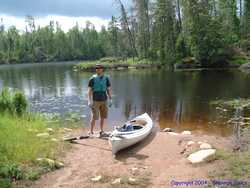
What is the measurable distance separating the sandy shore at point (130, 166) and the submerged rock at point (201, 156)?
16 centimetres

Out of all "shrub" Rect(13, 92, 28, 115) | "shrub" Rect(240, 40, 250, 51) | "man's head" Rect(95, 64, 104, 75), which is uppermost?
"shrub" Rect(240, 40, 250, 51)

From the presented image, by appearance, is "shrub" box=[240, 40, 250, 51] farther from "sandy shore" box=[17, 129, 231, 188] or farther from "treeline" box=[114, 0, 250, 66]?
"sandy shore" box=[17, 129, 231, 188]

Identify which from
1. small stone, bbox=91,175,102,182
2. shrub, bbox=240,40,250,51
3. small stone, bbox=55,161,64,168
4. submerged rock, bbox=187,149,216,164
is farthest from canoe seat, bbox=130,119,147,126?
shrub, bbox=240,40,250,51

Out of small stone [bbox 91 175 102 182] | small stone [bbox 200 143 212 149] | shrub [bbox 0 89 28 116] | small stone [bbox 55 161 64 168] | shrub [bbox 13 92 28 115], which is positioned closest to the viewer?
small stone [bbox 91 175 102 182]

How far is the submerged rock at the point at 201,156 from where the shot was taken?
305 inches

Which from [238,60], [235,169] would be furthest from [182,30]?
[235,169]

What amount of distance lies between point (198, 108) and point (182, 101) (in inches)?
118

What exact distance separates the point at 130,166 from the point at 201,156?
1.66 m

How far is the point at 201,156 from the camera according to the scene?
7895 mm

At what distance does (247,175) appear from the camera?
20.6 feet

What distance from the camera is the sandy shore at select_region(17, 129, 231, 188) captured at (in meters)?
6.77

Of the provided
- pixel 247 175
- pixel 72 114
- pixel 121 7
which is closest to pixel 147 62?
pixel 121 7

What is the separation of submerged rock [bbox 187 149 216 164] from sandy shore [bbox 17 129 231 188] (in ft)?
0.54

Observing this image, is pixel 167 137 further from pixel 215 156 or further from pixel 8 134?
pixel 8 134
